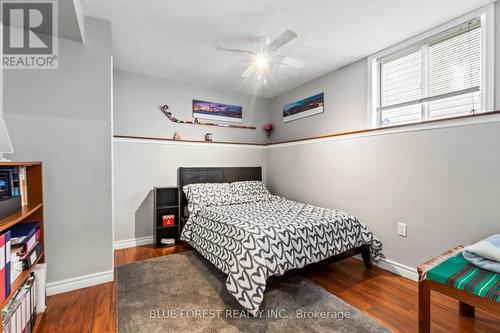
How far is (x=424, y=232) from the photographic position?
7.34ft

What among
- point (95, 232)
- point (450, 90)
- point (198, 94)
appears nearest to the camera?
point (95, 232)

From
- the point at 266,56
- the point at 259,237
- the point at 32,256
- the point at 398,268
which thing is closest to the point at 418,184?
the point at 398,268

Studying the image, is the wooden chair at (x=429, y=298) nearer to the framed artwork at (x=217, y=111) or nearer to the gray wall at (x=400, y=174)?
the gray wall at (x=400, y=174)

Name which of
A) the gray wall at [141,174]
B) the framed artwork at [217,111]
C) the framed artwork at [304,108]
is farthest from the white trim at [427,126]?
the gray wall at [141,174]

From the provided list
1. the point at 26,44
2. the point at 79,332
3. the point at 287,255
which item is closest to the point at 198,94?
the point at 26,44

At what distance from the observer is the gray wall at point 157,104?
331cm

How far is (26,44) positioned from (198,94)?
219 cm

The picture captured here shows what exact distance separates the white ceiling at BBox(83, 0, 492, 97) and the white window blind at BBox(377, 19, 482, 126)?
231 mm

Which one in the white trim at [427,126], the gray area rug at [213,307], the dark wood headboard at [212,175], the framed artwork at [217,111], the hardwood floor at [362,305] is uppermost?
the framed artwork at [217,111]

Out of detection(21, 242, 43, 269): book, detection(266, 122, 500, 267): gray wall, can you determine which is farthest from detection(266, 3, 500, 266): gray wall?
detection(21, 242, 43, 269): book

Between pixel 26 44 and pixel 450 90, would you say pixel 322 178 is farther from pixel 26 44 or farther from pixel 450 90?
pixel 26 44

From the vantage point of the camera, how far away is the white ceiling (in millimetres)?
2000

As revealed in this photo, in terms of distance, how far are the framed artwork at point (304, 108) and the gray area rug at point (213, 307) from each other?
8.22ft

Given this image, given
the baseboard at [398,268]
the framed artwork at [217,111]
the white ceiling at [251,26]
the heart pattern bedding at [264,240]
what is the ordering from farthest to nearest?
the framed artwork at [217,111], the baseboard at [398,268], the white ceiling at [251,26], the heart pattern bedding at [264,240]
